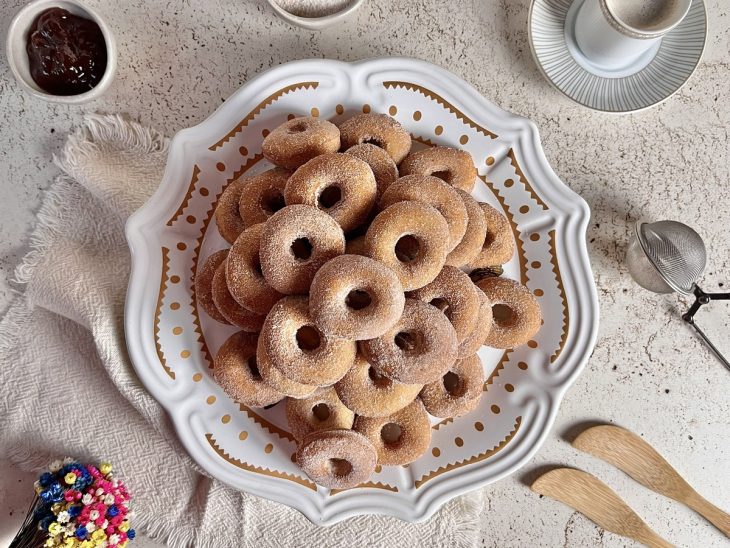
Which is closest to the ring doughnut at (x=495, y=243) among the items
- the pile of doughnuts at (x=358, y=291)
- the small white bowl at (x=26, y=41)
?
the pile of doughnuts at (x=358, y=291)

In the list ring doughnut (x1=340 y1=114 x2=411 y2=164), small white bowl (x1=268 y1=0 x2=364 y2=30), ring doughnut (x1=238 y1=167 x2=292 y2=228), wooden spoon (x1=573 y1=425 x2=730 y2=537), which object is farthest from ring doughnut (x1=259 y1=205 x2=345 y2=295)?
wooden spoon (x1=573 y1=425 x2=730 y2=537)

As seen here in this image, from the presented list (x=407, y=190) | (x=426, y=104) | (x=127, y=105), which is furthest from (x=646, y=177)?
(x=127, y=105)

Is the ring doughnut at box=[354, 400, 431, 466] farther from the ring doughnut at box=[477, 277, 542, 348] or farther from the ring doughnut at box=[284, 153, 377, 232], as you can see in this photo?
the ring doughnut at box=[284, 153, 377, 232]

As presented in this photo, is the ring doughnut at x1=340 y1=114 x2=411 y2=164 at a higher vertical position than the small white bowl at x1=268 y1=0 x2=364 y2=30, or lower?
lower

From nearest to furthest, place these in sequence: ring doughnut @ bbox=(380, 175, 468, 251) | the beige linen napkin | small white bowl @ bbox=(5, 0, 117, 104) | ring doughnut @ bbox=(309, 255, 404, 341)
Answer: ring doughnut @ bbox=(309, 255, 404, 341) → ring doughnut @ bbox=(380, 175, 468, 251) → small white bowl @ bbox=(5, 0, 117, 104) → the beige linen napkin

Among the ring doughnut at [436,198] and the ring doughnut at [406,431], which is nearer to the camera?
the ring doughnut at [436,198]

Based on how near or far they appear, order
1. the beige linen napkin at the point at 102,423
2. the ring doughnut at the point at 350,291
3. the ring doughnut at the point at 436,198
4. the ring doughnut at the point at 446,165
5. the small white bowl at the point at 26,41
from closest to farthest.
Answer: the ring doughnut at the point at 350,291
the ring doughnut at the point at 436,198
the ring doughnut at the point at 446,165
the small white bowl at the point at 26,41
the beige linen napkin at the point at 102,423

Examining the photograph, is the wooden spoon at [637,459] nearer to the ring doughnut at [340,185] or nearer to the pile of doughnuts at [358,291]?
the pile of doughnuts at [358,291]
